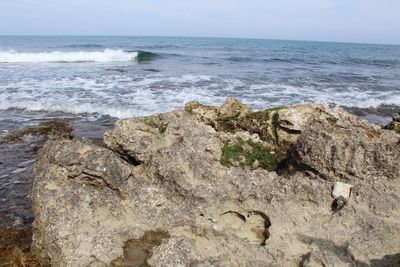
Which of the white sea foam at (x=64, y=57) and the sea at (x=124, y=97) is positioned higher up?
the sea at (x=124, y=97)

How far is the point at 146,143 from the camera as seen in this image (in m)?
5.94

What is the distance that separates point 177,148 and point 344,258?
2.54 m

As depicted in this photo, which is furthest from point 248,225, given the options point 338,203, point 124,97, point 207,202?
point 124,97

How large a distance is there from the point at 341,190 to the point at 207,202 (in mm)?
1736

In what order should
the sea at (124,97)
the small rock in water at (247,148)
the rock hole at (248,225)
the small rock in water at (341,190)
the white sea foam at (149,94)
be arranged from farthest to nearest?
1. the white sea foam at (149,94)
2. the sea at (124,97)
3. the small rock in water at (247,148)
4. the small rock in water at (341,190)
5. the rock hole at (248,225)

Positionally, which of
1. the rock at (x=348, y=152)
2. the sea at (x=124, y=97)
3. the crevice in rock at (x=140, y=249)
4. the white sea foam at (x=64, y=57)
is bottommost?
the white sea foam at (x=64, y=57)

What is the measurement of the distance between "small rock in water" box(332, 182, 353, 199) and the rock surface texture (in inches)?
2.4

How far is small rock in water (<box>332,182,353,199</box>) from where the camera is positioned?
5.27 m

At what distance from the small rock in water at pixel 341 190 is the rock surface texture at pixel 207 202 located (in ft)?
0.20

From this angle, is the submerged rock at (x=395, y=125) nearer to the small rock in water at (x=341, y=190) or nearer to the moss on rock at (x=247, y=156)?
the moss on rock at (x=247, y=156)

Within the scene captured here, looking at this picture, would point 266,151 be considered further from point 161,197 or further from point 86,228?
point 86,228

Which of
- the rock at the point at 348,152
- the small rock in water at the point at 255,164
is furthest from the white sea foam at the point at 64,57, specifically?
the rock at the point at 348,152

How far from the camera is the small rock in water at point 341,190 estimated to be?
527 centimetres

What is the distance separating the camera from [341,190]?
5320 mm
